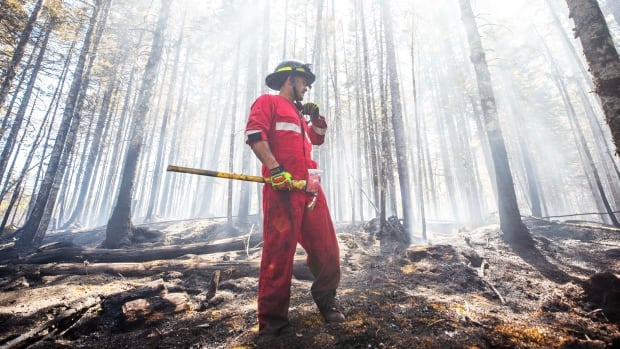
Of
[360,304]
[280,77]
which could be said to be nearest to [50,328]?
[360,304]

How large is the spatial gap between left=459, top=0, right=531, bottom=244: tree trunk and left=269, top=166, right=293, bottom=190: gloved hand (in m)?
7.14

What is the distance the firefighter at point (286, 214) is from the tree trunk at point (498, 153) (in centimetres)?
648

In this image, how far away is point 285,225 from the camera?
2658mm

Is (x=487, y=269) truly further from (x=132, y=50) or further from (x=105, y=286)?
(x=132, y=50)

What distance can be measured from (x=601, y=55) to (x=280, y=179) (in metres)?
4.63

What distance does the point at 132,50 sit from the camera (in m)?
17.0

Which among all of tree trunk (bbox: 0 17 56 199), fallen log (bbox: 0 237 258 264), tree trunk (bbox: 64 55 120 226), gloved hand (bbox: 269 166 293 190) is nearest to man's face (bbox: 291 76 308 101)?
gloved hand (bbox: 269 166 293 190)

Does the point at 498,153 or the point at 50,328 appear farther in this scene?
the point at 498,153

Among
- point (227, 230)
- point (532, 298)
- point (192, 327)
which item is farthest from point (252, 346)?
point (227, 230)

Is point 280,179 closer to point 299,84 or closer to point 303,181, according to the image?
point 303,181

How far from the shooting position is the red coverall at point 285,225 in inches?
100

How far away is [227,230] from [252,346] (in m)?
9.86

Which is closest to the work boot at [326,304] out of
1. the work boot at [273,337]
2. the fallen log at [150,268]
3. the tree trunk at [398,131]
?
the work boot at [273,337]

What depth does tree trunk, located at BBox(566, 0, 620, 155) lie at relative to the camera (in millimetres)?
3236
